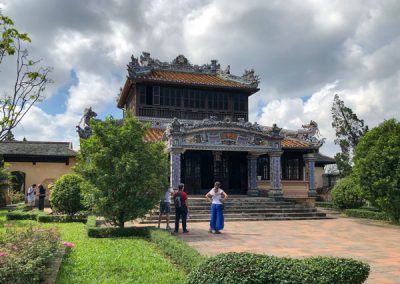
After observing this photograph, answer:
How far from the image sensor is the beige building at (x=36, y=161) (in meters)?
28.1

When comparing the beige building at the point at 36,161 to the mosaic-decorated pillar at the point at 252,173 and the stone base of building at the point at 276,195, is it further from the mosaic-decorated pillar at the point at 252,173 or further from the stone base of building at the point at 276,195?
the stone base of building at the point at 276,195

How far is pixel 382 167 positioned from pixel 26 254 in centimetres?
1403

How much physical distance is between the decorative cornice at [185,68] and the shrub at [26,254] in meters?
17.1

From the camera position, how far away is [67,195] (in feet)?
54.5

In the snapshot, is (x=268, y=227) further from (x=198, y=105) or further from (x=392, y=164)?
(x=198, y=105)

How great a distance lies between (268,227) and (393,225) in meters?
5.62

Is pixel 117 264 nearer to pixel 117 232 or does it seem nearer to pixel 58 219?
pixel 117 232

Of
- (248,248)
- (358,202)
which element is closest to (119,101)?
(358,202)

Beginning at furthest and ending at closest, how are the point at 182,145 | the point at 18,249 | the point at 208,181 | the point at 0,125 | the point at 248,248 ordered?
the point at 208,181
the point at 182,145
the point at 248,248
the point at 0,125
the point at 18,249

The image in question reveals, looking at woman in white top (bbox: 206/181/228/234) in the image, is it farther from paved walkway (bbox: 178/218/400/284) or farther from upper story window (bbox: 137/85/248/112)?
upper story window (bbox: 137/85/248/112)

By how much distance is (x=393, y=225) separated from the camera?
55.8 ft

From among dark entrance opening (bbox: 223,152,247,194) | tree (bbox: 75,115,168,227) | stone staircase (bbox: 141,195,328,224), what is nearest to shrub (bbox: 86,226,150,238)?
tree (bbox: 75,115,168,227)

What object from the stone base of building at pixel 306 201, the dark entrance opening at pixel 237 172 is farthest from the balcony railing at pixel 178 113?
the stone base of building at pixel 306 201

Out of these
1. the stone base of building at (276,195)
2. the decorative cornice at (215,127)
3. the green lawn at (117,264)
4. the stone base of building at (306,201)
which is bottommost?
the green lawn at (117,264)
